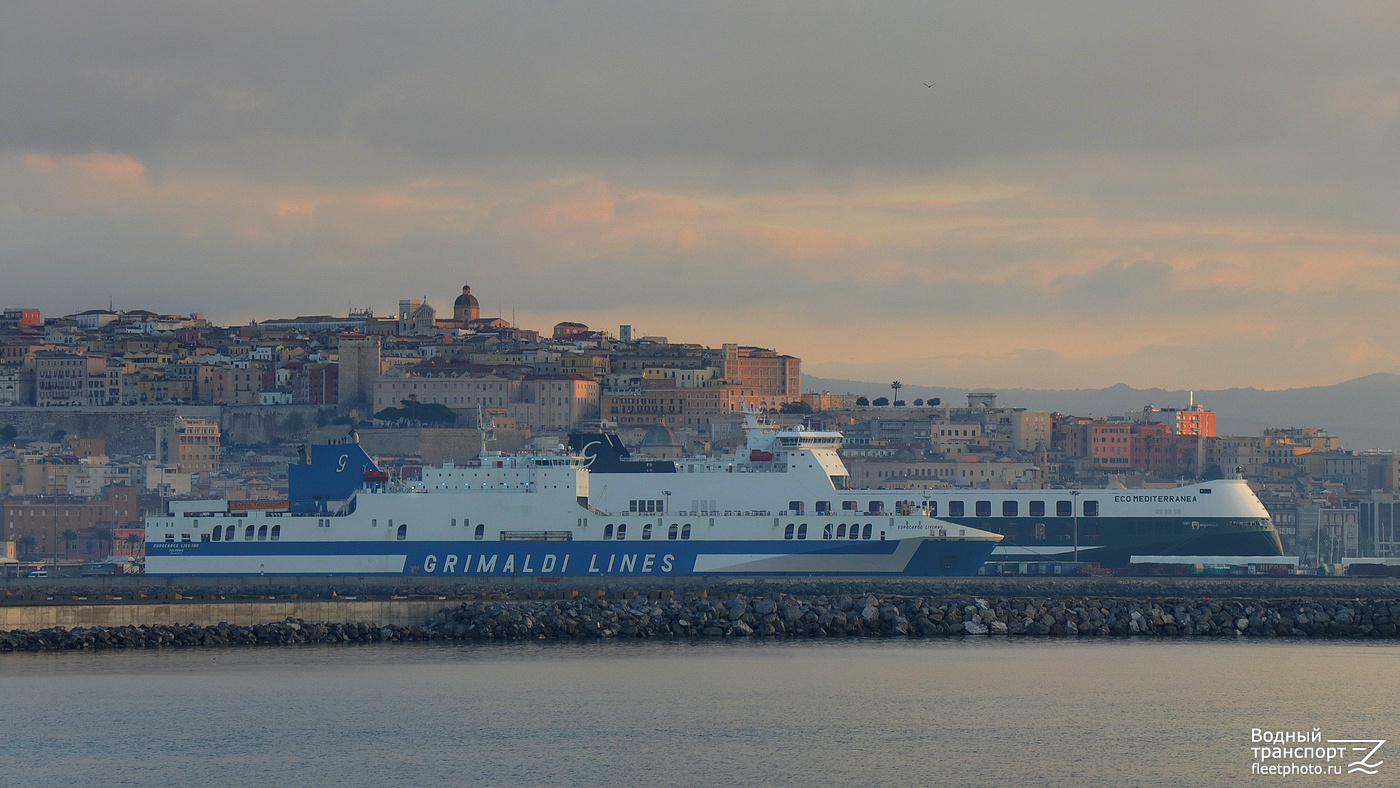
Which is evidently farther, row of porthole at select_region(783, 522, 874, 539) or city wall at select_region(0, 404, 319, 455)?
city wall at select_region(0, 404, 319, 455)

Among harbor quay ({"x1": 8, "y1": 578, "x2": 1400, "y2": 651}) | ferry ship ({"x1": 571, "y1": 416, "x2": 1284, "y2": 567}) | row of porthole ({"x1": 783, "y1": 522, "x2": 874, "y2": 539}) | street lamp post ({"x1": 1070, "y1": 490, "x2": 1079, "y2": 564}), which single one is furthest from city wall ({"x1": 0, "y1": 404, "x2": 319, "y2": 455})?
harbor quay ({"x1": 8, "y1": 578, "x2": 1400, "y2": 651})

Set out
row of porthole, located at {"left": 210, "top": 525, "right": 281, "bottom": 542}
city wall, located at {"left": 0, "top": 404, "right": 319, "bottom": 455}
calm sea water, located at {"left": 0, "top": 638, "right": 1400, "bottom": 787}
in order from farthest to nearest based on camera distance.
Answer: city wall, located at {"left": 0, "top": 404, "right": 319, "bottom": 455}
row of porthole, located at {"left": 210, "top": 525, "right": 281, "bottom": 542}
calm sea water, located at {"left": 0, "top": 638, "right": 1400, "bottom": 787}

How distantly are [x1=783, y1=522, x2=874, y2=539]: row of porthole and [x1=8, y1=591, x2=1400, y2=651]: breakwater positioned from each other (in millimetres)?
9865

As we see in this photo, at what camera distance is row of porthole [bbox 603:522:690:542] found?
1828 inches

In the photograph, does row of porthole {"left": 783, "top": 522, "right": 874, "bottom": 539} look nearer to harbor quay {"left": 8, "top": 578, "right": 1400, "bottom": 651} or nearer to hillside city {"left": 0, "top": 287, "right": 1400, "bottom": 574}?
harbor quay {"left": 8, "top": 578, "right": 1400, "bottom": 651}

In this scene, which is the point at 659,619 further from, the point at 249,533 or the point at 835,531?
the point at 249,533

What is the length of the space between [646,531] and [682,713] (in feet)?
70.3

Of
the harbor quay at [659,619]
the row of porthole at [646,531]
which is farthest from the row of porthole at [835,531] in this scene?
the harbor quay at [659,619]

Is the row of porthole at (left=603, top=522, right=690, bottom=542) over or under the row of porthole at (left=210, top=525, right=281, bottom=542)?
over

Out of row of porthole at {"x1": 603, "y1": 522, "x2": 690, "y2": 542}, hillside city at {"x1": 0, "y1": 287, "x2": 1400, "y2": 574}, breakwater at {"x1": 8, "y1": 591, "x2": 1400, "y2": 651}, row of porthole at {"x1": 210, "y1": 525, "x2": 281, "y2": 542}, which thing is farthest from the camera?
hillside city at {"x1": 0, "y1": 287, "x2": 1400, "y2": 574}

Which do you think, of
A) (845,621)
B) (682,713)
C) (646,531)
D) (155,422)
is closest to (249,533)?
(646,531)

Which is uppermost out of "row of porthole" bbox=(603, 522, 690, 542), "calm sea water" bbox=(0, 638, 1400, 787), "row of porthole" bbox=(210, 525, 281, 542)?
"row of porthole" bbox=(603, 522, 690, 542)

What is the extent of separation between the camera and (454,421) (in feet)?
416

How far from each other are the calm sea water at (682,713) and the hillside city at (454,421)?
6569 cm
